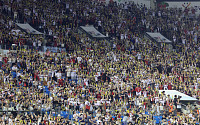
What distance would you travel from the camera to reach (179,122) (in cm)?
2884

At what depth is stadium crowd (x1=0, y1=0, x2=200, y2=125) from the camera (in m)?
28.7

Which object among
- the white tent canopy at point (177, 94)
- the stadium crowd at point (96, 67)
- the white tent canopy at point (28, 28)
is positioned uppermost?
the white tent canopy at point (28, 28)

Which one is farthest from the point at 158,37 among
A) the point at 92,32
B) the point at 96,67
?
the point at 96,67

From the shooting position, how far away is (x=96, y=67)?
36188 millimetres

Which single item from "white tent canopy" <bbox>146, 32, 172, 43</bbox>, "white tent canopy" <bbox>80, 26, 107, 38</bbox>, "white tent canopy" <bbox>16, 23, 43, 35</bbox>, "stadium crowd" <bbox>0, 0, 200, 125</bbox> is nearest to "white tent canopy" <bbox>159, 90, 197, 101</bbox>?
"stadium crowd" <bbox>0, 0, 200, 125</bbox>

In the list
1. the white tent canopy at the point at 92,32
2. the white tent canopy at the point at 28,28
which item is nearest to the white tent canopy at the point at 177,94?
the white tent canopy at the point at 92,32

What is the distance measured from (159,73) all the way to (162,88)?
335cm

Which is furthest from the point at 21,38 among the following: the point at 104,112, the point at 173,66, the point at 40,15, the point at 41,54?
the point at 173,66

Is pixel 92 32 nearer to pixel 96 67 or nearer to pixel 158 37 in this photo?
pixel 96 67

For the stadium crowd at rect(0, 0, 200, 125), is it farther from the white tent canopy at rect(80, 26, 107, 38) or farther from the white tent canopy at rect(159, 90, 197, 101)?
the white tent canopy at rect(80, 26, 107, 38)

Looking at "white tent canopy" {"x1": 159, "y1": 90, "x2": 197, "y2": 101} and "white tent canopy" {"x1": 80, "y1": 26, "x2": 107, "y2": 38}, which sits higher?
"white tent canopy" {"x1": 80, "y1": 26, "x2": 107, "y2": 38}

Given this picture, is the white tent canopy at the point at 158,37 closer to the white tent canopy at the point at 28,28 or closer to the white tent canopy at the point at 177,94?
the white tent canopy at the point at 177,94

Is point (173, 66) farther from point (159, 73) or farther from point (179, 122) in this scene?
point (179, 122)

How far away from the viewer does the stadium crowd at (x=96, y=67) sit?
28734 mm
